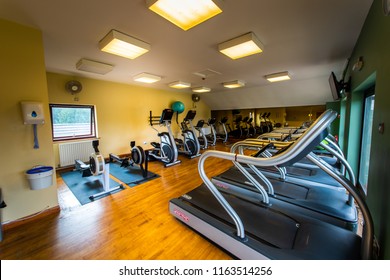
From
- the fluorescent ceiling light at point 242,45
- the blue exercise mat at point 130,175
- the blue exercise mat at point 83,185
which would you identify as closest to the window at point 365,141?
the fluorescent ceiling light at point 242,45

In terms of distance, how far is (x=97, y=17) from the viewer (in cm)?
189

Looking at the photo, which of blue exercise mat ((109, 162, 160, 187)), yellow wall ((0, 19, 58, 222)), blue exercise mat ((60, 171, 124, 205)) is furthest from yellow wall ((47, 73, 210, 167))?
yellow wall ((0, 19, 58, 222))

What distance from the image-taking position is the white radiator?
4.26 metres

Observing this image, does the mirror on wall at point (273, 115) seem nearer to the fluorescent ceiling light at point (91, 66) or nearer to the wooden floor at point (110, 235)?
the fluorescent ceiling light at point (91, 66)

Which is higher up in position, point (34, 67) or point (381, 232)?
point (34, 67)

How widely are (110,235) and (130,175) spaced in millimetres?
2021

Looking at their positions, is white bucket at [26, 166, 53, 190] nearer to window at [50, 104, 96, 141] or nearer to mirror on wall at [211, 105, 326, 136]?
window at [50, 104, 96, 141]

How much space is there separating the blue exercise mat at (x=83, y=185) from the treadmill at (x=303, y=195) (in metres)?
2.22

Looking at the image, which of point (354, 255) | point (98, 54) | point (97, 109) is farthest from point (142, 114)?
point (354, 255)

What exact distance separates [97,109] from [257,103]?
257 inches

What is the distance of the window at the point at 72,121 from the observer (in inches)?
172

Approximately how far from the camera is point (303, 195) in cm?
233

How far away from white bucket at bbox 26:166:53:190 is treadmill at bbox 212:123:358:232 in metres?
2.46

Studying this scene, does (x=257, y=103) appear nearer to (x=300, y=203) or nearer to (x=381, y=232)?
(x=300, y=203)
